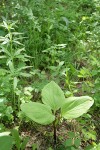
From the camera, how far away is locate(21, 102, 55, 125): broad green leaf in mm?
1687

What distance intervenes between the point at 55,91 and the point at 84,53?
4.01 ft

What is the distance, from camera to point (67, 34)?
3.22 metres

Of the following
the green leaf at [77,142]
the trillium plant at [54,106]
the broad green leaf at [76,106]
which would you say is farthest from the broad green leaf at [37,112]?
the green leaf at [77,142]

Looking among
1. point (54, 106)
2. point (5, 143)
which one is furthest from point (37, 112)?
point (5, 143)

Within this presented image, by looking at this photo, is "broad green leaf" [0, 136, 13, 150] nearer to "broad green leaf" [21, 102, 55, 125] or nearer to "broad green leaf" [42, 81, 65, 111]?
"broad green leaf" [21, 102, 55, 125]

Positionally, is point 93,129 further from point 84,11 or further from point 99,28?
point 84,11

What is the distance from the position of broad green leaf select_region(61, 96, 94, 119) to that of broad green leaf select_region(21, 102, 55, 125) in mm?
109

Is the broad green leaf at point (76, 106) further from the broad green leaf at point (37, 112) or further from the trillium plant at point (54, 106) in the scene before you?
the broad green leaf at point (37, 112)

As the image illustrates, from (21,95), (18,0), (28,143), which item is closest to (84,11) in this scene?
(18,0)

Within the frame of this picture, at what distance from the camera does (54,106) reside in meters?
1.79

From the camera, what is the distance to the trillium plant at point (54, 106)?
1.71m

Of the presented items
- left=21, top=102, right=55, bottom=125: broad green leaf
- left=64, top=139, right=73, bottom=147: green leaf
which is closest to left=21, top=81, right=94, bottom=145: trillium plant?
left=21, top=102, right=55, bottom=125: broad green leaf

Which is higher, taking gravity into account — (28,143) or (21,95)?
(21,95)

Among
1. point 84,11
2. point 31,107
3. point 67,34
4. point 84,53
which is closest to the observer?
point 31,107
